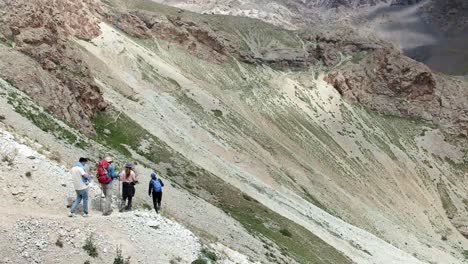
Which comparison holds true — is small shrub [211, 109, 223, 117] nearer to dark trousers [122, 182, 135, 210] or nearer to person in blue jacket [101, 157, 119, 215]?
person in blue jacket [101, 157, 119, 215]

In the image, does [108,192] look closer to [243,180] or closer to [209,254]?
[209,254]

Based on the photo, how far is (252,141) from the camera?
95.7 metres

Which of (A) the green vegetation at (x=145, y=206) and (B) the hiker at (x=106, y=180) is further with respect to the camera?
(A) the green vegetation at (x=145, y=206)

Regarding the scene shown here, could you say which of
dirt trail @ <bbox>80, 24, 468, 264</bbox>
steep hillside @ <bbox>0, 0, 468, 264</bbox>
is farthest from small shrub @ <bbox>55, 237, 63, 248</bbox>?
dirt trail @ <bbox>80, 24, 468, 264</bbox>

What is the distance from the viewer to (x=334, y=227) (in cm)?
6106

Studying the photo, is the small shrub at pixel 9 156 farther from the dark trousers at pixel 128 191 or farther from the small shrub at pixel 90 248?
the small shrub at pixel 90 248

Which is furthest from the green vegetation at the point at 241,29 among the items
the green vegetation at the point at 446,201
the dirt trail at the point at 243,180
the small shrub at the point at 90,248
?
the small shrub at the point at 90,248

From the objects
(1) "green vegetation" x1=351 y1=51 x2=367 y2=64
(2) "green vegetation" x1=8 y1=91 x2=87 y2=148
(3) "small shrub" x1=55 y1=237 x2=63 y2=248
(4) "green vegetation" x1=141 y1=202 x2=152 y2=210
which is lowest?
(2) "green vegetation" x1=8 y1=91 x2=87 y2=148

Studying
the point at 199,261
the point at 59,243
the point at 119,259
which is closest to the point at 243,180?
the point at 199,261

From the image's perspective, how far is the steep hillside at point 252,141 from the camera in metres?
23.6

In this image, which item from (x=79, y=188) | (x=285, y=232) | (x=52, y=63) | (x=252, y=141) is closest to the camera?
(x=79, y=188)

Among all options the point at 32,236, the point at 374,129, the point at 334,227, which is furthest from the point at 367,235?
the point at 374,129

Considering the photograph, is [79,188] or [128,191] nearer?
[79,188]

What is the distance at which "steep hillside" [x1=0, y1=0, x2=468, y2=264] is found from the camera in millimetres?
23609
